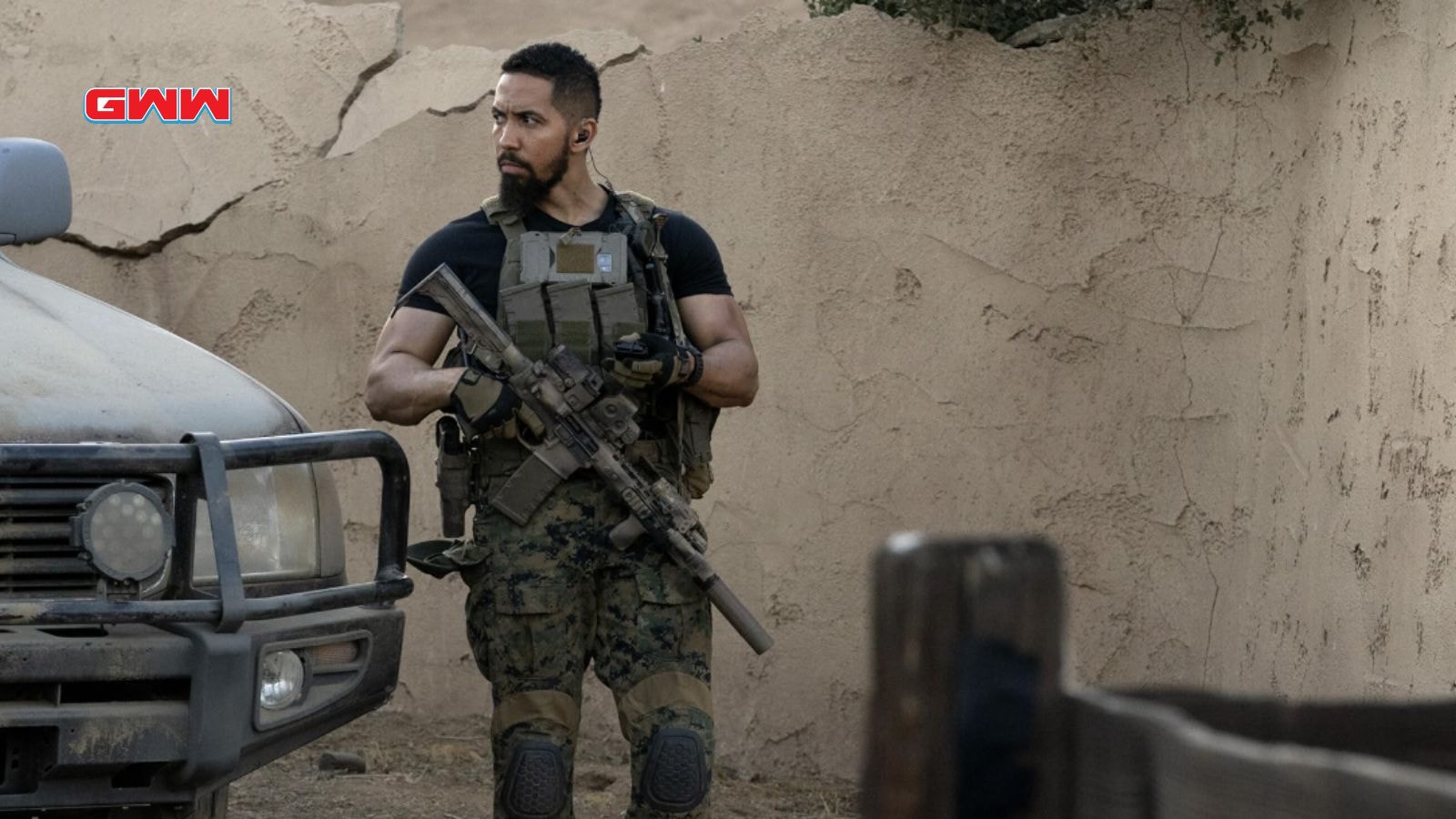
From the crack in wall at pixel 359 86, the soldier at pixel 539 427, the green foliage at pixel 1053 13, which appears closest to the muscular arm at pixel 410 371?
the soldier at pixel 539 427

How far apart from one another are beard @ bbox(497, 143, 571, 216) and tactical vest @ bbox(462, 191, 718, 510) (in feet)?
0.10

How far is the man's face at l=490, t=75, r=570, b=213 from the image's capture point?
12.7 ft

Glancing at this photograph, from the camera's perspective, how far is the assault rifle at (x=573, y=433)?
3.73 meters

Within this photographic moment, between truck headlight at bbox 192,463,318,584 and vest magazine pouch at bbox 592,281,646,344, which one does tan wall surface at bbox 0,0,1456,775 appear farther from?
truck headlight at bbox 192,463,318,584

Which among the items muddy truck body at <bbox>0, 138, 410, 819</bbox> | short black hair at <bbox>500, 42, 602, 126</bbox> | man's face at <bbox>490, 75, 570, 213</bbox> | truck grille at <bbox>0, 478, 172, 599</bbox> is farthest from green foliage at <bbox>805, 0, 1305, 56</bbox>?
truck grille at <bbox>0, 478, 172, 599</bbox>

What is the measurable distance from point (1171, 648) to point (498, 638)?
1762 mm

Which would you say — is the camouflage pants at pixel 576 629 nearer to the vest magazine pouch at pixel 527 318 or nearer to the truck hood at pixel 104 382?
the vest magazine pouch at pixel 527 318

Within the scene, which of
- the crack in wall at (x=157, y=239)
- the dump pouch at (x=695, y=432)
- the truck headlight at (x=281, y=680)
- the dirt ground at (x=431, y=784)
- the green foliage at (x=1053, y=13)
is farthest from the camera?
the crack in wall at (x=157, y=239)

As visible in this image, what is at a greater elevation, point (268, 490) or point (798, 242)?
point (798, 242)

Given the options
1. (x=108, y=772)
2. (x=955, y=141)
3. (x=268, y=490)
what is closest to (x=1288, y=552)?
(x=955, y=141)

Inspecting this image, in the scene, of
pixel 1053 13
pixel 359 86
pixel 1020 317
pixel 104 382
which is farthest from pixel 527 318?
pixel 359 86

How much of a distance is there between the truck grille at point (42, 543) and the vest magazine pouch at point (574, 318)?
3.56 feet

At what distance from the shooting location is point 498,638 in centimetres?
379

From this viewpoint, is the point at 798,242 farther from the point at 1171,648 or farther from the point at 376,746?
the point at 376,746
